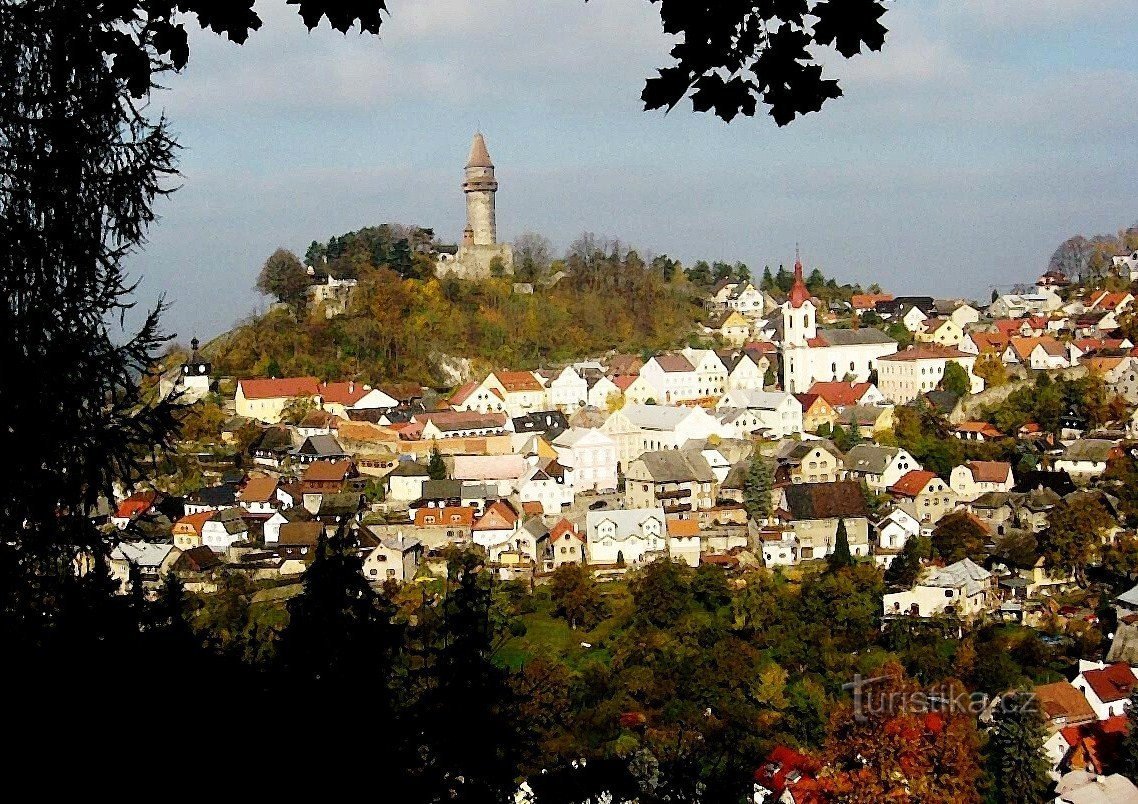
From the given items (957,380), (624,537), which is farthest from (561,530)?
(957,380)

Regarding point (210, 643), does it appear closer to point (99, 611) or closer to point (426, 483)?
point (99, 611)

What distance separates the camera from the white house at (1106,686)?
1609cm

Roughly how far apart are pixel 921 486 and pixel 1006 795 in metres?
12.9

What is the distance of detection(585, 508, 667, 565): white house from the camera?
24547mm

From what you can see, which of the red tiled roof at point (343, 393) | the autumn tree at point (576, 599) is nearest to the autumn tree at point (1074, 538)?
the autumn tree at point (576, 599)

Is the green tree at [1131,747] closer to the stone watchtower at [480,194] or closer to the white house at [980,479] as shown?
the white house at [980,479]

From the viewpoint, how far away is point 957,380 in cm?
3222

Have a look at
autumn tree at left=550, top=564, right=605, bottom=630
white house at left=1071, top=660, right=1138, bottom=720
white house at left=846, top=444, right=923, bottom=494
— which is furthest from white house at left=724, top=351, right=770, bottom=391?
white house at left=1071, top=660, right=1138, bottom=720

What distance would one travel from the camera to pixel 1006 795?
1349cm

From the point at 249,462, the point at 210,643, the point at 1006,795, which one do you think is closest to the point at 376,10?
the point at 210,643

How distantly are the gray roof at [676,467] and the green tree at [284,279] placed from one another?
16.3m

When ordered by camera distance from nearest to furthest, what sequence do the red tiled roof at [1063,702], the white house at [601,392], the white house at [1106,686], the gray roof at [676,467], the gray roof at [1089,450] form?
1. the red tiled roof at [1063,702]
2. the white house at [1106,686]
3. the gray roof at [1089,450]
4. the gray roof at [676,467]
5. the white house at [601,392]

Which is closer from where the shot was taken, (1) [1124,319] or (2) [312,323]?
(1) [1124,319]

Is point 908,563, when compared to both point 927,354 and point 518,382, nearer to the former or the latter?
point 927,354
